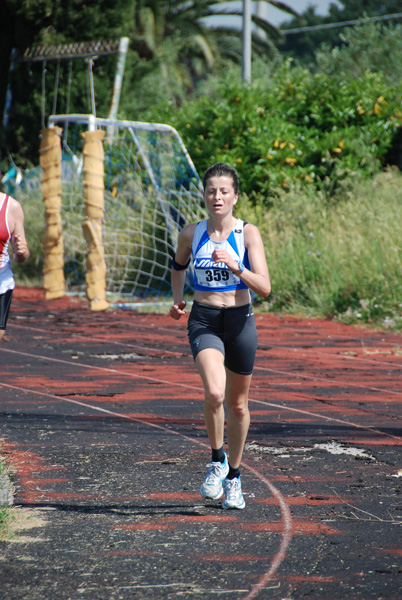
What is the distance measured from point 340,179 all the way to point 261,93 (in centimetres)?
261

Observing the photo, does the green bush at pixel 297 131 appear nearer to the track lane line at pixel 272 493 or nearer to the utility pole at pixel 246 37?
the utility pole at pixel 246 37

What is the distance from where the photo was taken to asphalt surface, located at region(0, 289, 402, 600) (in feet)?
12.9

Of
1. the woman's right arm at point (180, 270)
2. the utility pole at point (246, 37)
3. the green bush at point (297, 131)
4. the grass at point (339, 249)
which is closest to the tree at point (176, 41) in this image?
the utility pole at point (246, 37)

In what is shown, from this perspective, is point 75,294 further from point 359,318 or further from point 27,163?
point 27,163

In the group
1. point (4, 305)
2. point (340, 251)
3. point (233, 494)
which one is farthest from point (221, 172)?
point (340, 251)

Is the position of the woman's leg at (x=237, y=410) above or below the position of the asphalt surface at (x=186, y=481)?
above

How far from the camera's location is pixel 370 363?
1011 centimetres

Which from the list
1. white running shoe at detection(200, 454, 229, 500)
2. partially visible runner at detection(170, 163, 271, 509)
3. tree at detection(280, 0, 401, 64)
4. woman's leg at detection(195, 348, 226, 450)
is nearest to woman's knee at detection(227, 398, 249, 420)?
partially visible runner at detection(170, 163, 271, 509)

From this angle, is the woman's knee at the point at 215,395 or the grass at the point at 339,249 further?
the grass at the point at 339,249

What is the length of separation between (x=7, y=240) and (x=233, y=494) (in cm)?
244

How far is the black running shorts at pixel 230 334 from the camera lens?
198 inches

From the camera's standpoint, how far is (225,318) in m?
5.03

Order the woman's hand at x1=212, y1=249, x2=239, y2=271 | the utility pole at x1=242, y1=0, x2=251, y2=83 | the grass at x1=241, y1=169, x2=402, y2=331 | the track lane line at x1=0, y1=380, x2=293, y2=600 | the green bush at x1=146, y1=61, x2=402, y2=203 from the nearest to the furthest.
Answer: the track lane line at x1=0, y1=380, x2=293, y2=600 → the woman's hand at x1=212, y1=249, x2=239, y2=271 → the grass at x1=241, y1=169, x2=402, y2=331 → the green bush at x1=146, y1=61, x2=402, y2=203 → the utility pole at x1=242, y1=0, x2=251, y2=83

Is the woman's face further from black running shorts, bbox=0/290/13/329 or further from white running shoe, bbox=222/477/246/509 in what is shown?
black running shorts, bbox=0/290/13/329
